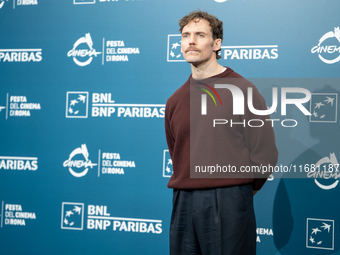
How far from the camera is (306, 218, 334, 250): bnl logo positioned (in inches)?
93.2

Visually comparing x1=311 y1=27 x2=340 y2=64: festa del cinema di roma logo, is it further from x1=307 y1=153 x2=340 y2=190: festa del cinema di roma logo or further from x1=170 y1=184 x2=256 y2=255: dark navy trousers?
x1=170 y1=184 x2=256 y2=255: dark navy trousers

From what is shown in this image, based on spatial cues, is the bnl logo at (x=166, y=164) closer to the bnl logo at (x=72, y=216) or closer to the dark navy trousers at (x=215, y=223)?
the bnl logo at (x=72, y=216)

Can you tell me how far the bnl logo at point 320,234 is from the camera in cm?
237

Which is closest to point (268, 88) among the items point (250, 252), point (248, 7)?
point (248, 7)

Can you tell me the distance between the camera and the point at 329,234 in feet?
7.78

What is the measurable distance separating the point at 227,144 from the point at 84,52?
5.27ft

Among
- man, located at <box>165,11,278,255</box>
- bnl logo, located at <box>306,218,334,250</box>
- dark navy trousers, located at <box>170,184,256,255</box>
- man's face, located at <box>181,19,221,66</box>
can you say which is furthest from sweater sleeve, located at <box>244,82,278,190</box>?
bnl logo, located at <box>306,218,334,250</box>

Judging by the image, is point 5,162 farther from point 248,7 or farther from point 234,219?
point 248,7

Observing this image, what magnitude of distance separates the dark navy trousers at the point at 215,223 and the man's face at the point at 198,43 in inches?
27.1

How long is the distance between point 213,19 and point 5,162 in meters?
2.15

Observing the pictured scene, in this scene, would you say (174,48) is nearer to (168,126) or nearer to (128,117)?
(128,117)

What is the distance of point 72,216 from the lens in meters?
2.81

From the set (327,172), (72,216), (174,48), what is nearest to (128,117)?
(174,48)

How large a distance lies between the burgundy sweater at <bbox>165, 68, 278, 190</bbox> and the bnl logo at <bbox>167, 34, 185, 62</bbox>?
2.75ft
